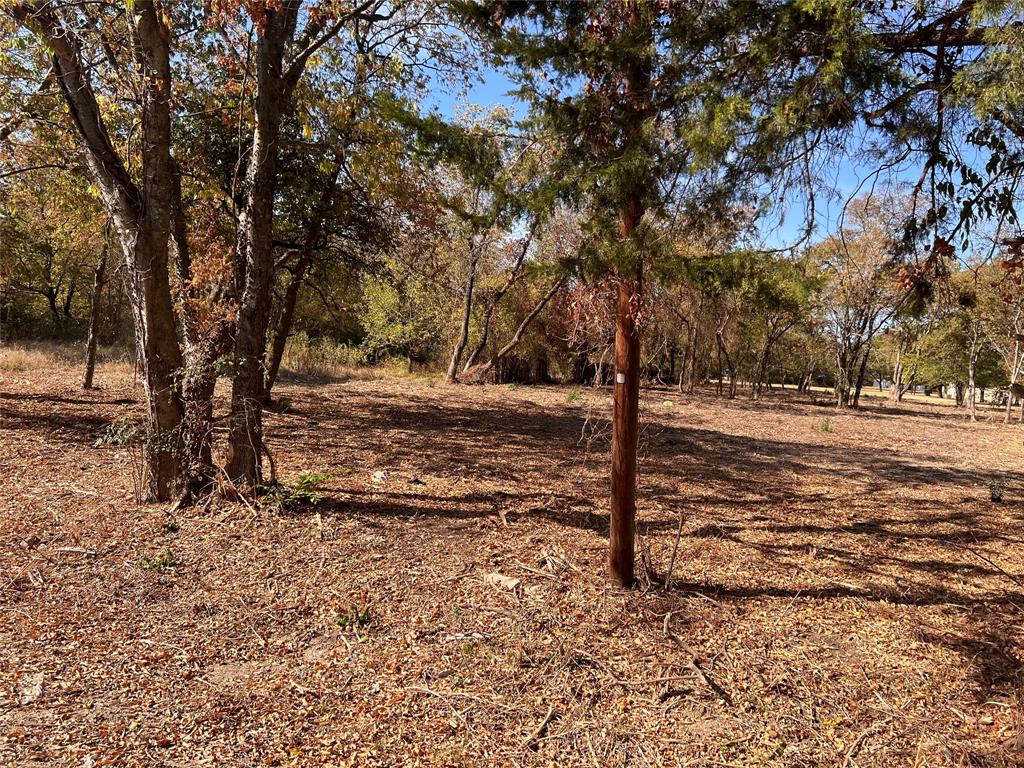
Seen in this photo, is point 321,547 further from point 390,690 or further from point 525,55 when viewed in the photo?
point 525,55

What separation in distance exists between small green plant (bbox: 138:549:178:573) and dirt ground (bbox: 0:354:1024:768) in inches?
0.9

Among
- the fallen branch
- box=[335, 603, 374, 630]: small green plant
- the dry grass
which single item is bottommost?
the fallen branch

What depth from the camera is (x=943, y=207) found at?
11.9 feet

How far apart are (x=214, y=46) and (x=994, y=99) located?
7912 mm

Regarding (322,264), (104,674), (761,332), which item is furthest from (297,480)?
(761,332)

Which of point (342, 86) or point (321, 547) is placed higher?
point (342, 86)

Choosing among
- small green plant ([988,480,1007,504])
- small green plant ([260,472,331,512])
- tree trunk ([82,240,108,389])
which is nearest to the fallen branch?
small green plant ([260,472,331,512])

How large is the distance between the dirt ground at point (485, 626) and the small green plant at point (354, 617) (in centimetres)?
1

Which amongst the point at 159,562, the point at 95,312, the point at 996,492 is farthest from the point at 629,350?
the point at 95,312

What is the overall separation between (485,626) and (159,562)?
2487 millimetres

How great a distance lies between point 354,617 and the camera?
350 cm

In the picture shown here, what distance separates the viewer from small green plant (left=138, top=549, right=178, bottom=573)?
394 cm

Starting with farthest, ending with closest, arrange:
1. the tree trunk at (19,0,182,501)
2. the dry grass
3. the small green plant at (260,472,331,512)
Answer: the dry grass → the small green plant at (260,472,331,512) → the tree trunk at (19,0,182,501)

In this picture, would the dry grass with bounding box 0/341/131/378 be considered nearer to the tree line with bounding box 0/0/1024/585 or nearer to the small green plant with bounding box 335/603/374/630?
the tree line with bounding box 0/0/1024/585
